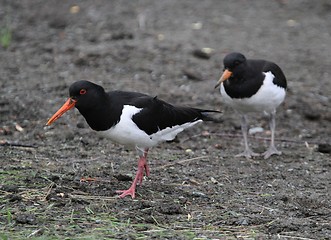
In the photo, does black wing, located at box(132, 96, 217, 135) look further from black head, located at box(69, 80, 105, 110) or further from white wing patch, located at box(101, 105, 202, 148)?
black head, located at box(69, 80, 105, 110)

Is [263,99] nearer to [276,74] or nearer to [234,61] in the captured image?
[276,74]

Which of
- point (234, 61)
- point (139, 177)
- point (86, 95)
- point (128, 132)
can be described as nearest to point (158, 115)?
point (128, 132)

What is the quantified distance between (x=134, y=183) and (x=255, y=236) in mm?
1264

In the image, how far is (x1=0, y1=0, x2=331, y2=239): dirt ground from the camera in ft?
17.9

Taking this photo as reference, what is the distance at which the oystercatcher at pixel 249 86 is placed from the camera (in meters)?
7.63

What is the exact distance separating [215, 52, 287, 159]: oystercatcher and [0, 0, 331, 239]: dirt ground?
557 mm

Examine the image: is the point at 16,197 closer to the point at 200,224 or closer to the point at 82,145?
the point at 200,224

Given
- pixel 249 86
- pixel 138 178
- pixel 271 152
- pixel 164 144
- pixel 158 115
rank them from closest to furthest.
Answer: pixel 138 178, pixel 158 115, pixel 249 86, pixel 271 152, pixel 164 144

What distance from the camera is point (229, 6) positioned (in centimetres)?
1341

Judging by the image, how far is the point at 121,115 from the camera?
5.96 metres

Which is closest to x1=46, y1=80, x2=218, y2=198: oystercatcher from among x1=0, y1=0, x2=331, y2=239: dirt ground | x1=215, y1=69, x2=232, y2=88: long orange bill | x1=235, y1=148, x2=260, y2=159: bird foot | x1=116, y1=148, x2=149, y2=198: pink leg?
x1=116, y1=148, x2=149, y2=198: pink leg

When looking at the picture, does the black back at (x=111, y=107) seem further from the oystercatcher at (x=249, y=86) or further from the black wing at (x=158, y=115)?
the oystercatcher at (x=249, y=86)

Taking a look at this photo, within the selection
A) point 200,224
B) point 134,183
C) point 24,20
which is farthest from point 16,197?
point 24,20

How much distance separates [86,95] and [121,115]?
0.34 m
